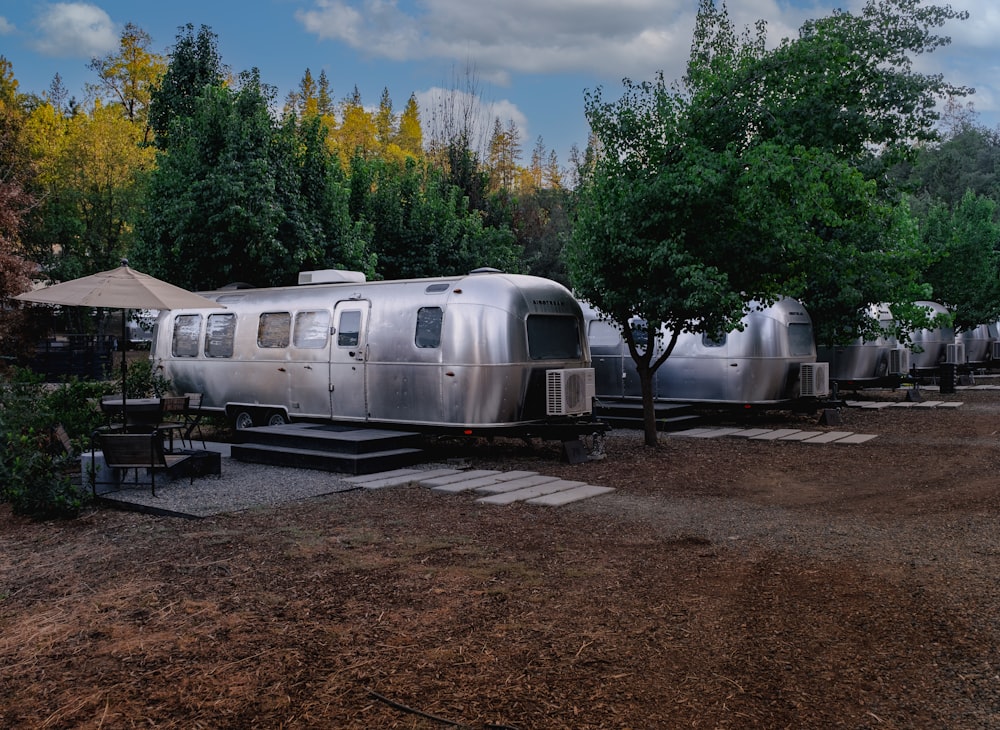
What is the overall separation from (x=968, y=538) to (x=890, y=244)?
11763 mm

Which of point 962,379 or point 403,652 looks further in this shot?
point 962,379

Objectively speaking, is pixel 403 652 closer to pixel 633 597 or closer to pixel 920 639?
pixel 633 597

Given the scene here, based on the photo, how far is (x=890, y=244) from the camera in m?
17.5

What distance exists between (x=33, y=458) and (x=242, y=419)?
20.8ft

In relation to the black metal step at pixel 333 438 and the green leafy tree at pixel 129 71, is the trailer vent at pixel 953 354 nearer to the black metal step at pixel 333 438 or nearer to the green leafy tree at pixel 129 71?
the black metal step at pixel 333 438

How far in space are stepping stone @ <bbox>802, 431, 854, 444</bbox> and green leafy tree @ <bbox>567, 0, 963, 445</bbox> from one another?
98.5 inches

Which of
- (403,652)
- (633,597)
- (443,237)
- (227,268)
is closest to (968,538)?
(633,597)

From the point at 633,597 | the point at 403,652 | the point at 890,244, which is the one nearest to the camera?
the point at 403,652

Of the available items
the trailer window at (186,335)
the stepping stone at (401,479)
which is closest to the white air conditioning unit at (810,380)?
the stepping stone at (401,479)

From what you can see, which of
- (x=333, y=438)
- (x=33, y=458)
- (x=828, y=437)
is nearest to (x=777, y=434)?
(x=828, y=437)

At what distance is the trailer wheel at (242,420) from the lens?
14.3 metres

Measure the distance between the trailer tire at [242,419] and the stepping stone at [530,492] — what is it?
20.6 feet

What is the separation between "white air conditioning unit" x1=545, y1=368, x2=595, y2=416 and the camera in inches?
453

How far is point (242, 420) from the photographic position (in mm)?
14445
